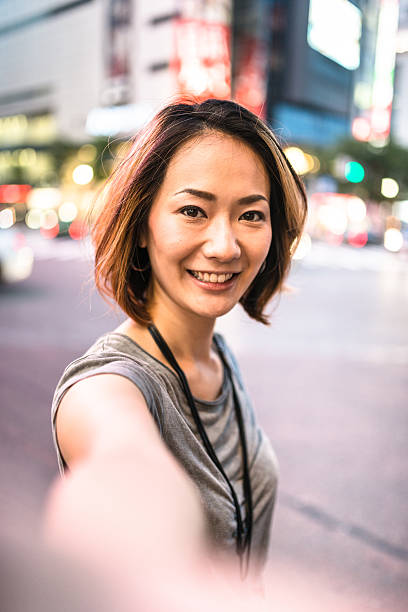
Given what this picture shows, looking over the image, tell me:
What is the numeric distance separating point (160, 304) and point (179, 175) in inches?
12.4

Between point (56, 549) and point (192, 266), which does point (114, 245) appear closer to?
point (192, 266)

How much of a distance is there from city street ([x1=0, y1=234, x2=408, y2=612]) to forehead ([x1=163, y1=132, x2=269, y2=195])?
Answer: 52 centimetres

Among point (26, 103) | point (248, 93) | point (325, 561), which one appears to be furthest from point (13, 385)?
point (26, 103)

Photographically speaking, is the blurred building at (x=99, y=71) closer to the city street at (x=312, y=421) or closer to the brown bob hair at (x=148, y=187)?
the city street at (x=312, y=421)

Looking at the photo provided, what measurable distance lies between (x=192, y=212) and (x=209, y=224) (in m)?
0.04

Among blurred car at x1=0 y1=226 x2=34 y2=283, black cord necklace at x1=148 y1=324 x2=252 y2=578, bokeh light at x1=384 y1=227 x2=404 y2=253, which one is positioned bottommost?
bokeh light at x1=384 y1=227 x2=404 y2=253

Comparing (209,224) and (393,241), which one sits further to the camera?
(393,241)

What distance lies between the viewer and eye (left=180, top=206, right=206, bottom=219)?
3.57 ft

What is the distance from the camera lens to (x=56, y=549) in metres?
0.48

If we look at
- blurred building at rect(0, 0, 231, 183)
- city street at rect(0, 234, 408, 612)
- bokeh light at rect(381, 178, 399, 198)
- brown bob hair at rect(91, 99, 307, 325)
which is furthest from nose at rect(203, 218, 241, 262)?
blurred building at rect(0, 0, 231, 183)

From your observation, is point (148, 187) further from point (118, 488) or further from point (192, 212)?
point (118, 488)

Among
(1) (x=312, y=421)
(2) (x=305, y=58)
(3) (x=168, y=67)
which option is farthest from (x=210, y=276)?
(2) (x=305, y=58)

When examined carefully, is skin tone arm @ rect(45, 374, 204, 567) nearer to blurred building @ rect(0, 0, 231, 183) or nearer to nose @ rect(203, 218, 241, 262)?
nose @ rect(203, 218, 241, 262)

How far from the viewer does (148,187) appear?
1.12 meters
